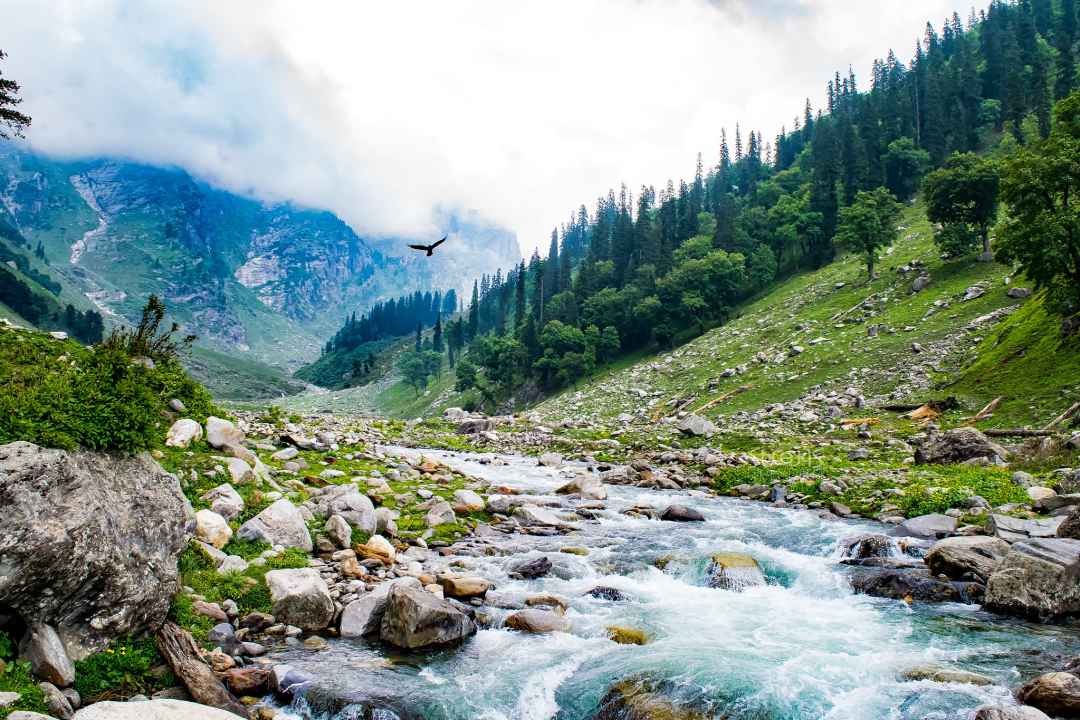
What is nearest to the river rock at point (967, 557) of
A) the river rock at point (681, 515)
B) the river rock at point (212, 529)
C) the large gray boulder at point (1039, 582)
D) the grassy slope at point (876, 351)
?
the large gray boulder at point (1039, 582)

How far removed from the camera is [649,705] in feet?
27.5

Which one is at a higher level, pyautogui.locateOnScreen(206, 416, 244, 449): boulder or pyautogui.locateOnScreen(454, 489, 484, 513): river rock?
pyautogui.locateOnScreen(206, 416, 244, 449): boulder

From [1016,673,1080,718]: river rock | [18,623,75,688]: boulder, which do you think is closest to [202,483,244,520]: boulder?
[18,623,75,688]: boulder

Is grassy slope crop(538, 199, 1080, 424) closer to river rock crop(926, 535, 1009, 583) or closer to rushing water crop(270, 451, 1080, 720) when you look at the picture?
river rock crop(926, 535, 1009, 583)

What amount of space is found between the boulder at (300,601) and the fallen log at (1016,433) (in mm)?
29493

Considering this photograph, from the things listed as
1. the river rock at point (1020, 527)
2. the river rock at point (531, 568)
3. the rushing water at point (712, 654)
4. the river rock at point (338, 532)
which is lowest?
the rushing water at point (712, 654)

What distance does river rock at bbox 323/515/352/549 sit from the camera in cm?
1420

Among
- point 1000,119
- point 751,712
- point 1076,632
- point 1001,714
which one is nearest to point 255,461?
point 751,712

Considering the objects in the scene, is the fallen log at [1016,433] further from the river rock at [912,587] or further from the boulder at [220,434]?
the boulder at [220,434]

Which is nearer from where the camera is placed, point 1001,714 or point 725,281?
point 1001,714

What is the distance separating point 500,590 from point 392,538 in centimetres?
409

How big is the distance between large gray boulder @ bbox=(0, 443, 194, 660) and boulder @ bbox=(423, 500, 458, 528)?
9.08m

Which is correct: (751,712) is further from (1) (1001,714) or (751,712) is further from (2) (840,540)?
(2) (840,540)

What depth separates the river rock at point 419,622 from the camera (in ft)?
34.2
